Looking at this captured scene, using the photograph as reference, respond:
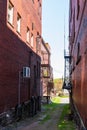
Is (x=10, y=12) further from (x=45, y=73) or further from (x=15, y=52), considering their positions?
(x=45, y=73)

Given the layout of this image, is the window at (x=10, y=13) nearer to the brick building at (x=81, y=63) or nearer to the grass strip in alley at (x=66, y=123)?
the brick building at (x=81, y=63)

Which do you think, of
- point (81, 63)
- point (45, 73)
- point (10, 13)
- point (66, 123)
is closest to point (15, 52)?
point (10, 13)

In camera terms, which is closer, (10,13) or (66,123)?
(10,13)

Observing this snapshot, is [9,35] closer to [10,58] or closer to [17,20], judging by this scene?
[10,58]

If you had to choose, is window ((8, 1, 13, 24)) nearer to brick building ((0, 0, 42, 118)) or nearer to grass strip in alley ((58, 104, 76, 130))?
brick building ((0, 0, 42, 118))

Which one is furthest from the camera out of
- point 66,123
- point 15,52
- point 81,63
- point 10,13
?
point 66,123

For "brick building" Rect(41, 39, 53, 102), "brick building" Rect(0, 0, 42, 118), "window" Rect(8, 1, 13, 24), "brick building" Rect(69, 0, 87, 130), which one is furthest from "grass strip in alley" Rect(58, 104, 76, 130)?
A: "brick building" Rect(41, 39, 53, 102)

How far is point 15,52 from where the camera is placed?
2086cm

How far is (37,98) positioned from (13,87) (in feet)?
40.2

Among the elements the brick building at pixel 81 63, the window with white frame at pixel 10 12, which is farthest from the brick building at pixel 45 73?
the brick building at pixel 81 63

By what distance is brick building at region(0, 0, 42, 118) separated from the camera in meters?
17.8

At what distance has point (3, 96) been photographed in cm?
1783

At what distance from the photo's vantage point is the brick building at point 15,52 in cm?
1777

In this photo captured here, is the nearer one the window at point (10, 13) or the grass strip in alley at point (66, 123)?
the grass strip in alley at point (66, 123)
